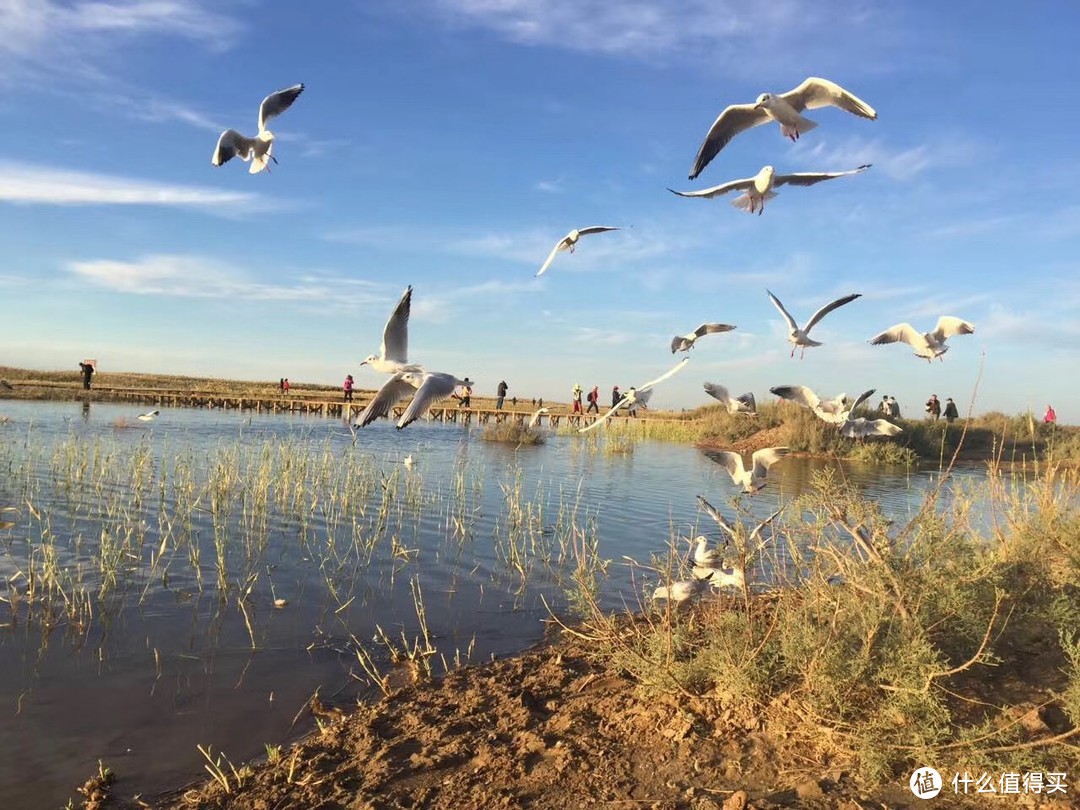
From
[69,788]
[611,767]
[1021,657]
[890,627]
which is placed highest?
[890,627]

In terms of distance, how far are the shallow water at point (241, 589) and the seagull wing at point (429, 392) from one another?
79.5 inches

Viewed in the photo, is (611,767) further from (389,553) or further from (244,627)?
(389,553)

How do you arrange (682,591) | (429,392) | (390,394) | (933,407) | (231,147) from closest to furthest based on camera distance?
(682,591) → (429,392) → (390,394) → (231,147) → (933,407)

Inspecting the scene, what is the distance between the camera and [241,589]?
7.21 m

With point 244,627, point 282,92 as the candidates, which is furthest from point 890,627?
point 282,92

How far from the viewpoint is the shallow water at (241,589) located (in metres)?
4.65

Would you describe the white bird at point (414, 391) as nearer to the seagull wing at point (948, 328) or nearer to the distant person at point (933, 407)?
the seagull wing at point (948, 328)

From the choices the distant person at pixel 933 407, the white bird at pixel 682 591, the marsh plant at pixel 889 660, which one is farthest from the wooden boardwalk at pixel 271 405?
the marsh plant at pixel 889 660

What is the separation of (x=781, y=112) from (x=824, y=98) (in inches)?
12.9

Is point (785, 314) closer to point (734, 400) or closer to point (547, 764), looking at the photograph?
point (734, 400)

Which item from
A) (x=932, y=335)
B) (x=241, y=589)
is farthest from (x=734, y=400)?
(x=241, y=589)

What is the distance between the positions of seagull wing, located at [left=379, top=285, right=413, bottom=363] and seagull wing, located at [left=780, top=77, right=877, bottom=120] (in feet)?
11.2

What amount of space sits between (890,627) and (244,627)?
5.18 m

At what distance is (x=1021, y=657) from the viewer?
448 cm
